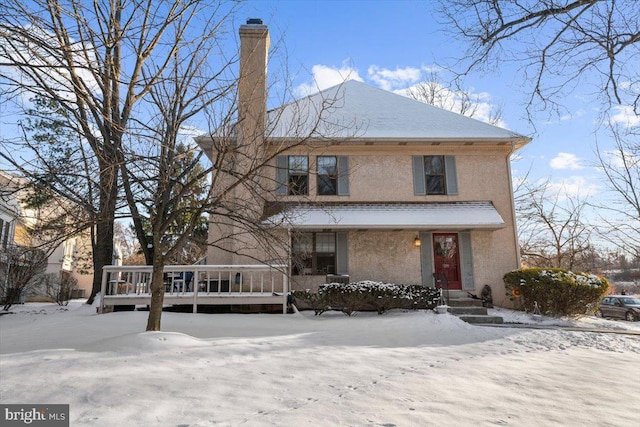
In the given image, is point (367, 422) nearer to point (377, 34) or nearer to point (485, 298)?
point (377, 34)

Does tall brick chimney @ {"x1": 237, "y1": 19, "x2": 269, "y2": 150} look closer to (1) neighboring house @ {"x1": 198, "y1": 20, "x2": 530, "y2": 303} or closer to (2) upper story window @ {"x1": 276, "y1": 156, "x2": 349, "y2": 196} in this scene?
(1) neighboring house @ {"x1": 198, "y1": 20, "x2": 530, "y2": 303}

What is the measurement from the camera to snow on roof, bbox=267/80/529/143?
12.9 meters

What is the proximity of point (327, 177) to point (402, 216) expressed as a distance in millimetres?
2981

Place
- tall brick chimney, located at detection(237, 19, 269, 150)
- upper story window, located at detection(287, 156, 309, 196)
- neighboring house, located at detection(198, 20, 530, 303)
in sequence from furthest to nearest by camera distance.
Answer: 1. upper story window, located at detection(287, 156, 309, 196)
2. neighboring house, located at detection(198, 20, 530, 303)
3. tall brick chimney, located at detection(237, 19, 269, 150)

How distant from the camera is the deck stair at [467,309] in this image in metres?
9.84

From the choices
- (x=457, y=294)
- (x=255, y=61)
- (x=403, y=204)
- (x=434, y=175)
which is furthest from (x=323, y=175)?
(x=457, y=294)

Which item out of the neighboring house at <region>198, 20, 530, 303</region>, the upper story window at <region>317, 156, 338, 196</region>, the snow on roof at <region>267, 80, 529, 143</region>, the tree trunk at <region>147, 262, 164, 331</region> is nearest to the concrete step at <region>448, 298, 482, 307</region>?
the neighboring house at <region>198, 20, 530, 303</region>

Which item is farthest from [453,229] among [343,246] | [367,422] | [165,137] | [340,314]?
[367,422]

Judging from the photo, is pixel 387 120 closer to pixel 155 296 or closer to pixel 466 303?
pixel 466 303

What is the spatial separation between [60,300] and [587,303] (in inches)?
720

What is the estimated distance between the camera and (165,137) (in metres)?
6.54

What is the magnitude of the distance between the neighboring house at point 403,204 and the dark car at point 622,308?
768 cm

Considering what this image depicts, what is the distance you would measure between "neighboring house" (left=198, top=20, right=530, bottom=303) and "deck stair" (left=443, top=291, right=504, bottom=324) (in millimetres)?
554

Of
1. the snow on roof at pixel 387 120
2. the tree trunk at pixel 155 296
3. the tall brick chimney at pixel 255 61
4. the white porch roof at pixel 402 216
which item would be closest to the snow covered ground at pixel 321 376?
the tree trunk at pixel 155 296
